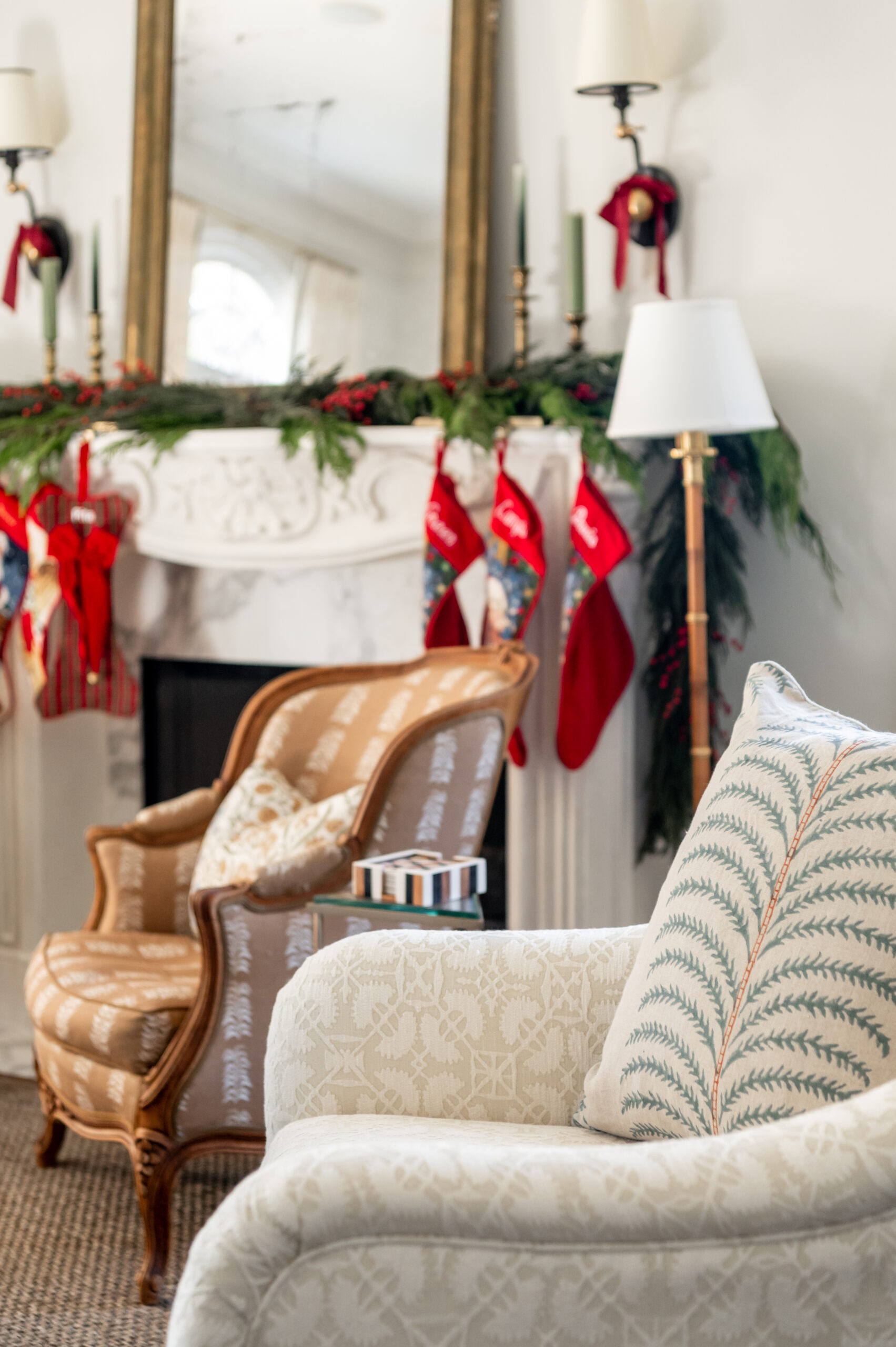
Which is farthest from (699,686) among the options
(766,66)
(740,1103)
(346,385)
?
(740,1103)

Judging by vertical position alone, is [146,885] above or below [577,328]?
below

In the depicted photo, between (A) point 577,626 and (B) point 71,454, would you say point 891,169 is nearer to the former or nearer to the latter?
(A) point 577,626

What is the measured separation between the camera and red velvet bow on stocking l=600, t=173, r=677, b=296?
2.81 m

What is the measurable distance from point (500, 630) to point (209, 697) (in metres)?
1.06

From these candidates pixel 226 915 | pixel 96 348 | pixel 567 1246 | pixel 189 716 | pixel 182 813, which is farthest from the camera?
pixel 189 716

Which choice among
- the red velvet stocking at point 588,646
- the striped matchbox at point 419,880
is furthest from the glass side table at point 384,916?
the red velvet stocking at point 588,646

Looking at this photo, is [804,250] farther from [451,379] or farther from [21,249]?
[21,249]

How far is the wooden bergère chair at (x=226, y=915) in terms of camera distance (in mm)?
2115

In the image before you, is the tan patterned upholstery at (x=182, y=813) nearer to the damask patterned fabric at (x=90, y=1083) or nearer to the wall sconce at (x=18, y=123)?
the damask patterned fabric at (x=90, y=1083)

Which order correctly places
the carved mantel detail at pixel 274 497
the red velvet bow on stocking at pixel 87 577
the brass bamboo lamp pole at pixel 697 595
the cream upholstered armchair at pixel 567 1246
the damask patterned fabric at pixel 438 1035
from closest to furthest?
the cream upholstered armchair at pixel 567 1246 → the damask patterned fabric at pixel 438 1035 → the brass bamboo lamp pole at pixel 697 595 → the carved mantel detail at pixel 274 497 → the red velvet bow on stocking at pixel 87 577

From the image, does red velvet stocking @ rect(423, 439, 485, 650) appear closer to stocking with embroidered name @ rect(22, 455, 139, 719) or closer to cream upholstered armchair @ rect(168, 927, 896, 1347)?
stocking with embroidered name @ rect(22, 455, 139, 719)

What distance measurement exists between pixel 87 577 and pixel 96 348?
0.60m

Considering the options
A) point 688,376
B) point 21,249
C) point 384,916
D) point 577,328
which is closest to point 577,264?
point 577,328

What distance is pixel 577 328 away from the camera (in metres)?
2.90
